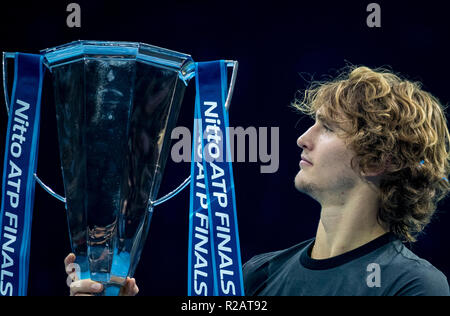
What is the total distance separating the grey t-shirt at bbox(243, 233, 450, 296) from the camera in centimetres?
138

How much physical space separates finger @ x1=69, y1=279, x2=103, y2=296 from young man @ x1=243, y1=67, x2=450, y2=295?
522 mm

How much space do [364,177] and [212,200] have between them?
436mm

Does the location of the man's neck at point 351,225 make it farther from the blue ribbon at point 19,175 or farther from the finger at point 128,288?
the blue ribbon at point 19,175

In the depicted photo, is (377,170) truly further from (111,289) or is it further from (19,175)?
(19,175)

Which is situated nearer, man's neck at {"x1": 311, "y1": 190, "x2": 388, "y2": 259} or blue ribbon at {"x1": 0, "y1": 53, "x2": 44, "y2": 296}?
blue ribbon at {"x1": 0, "y1": 53, "x2": 44, "y2": 296}

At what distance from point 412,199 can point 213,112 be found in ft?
2.02

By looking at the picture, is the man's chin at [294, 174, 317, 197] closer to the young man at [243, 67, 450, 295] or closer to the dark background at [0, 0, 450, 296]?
the young man at [243, 67, 450, 295]

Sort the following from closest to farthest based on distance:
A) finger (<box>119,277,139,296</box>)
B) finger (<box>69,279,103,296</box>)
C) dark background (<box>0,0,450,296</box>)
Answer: finger (<box>69,279,103,296</box>) → finger (<box>119,277,139,296</box>) → dark background (<box>0,0,450,296</box>)

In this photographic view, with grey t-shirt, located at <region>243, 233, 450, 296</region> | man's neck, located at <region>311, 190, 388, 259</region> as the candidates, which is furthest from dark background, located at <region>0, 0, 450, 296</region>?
man's neck, located at <region>311, 190, 388, 259</region>

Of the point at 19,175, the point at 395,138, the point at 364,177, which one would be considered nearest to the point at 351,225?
the point at 364,177

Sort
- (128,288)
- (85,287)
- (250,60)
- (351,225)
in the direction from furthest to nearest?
(250,60) → (351,225) → (128,288) → (85,287)

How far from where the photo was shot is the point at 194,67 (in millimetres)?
1431

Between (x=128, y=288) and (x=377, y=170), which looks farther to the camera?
(x=377, y=170)

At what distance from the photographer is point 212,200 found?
1.39 metres
